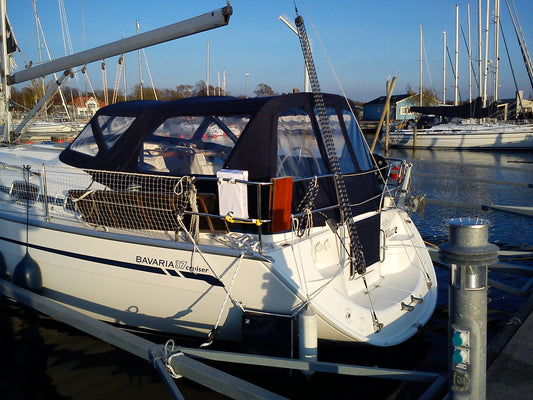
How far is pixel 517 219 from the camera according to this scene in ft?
38.2

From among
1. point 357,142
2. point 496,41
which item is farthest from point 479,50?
point 357,142

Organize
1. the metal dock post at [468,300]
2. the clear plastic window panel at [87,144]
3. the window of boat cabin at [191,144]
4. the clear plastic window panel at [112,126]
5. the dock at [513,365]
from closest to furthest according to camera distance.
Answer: the metal dock post at [468,300] → the dock at [513,365] → the window of boat cabin at [191,144] → the clear plastic window panel at [112,126] → the clear plastic window panel at [87,144]

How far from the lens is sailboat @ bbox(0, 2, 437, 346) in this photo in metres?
4.46

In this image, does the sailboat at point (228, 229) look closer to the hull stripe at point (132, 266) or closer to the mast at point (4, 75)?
the hull stripe at point (132, 266)

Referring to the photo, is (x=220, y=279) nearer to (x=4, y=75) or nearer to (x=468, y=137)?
(x=4, y=75)

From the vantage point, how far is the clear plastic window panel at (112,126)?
625 cm

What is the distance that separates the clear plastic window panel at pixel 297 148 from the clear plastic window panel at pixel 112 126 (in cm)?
209

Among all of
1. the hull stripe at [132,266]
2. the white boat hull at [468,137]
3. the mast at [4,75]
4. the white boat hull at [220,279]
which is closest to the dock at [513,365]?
the white boat hull at [220,279]

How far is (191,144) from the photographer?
5816mm

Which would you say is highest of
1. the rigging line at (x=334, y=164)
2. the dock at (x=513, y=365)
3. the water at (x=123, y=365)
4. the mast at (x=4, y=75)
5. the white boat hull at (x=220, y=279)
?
the mast at (x=4, y=75)

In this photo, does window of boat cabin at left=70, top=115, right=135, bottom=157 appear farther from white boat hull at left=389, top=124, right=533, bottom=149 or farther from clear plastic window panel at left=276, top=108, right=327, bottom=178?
white boat hull at left=389, top=124, right=533, bottom=149

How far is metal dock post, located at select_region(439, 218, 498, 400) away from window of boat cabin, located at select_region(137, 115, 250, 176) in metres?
3.18

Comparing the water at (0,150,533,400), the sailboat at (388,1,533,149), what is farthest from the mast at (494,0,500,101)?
the water at (0,150,533,400)

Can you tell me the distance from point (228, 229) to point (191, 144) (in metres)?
1.39
